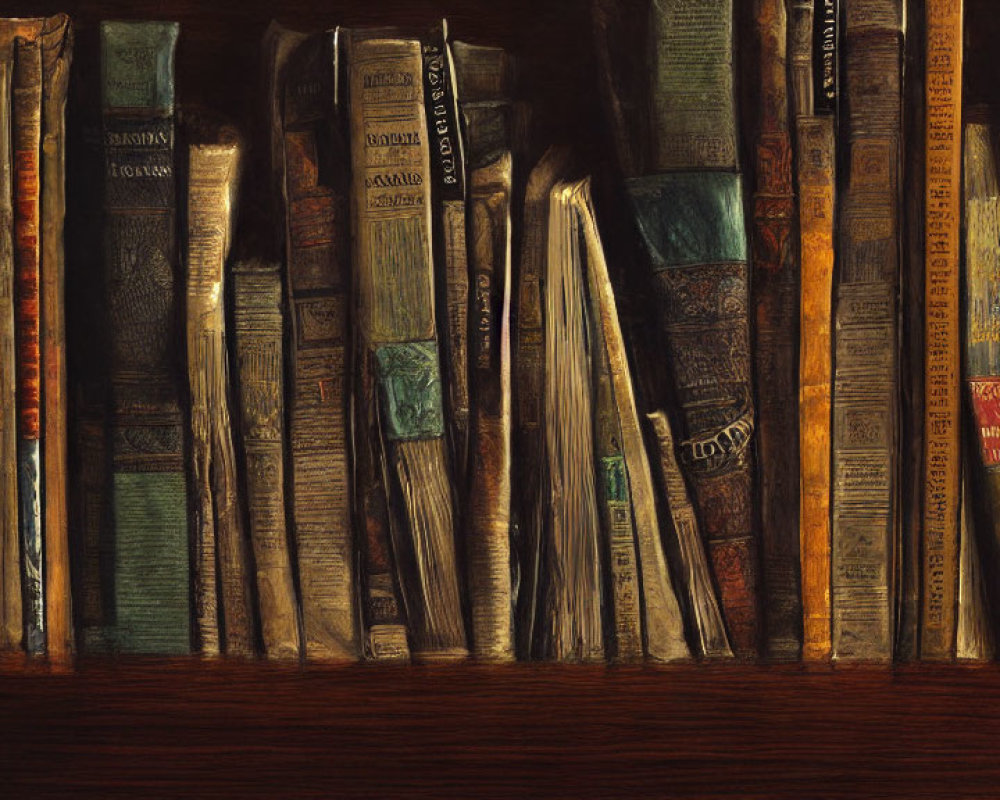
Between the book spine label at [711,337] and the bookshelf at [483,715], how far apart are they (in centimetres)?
7

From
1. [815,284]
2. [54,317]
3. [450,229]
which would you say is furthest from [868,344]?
[54,317]

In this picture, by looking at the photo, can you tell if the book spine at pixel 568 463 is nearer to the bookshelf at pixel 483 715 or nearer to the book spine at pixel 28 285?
the bookshelf at pixel 483 715

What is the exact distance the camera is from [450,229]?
0.76m

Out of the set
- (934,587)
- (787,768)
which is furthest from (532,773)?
(934,587)

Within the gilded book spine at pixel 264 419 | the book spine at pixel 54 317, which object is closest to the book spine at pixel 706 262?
the gilded book spine at pixel 264 419

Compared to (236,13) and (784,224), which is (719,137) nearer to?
(784,224)

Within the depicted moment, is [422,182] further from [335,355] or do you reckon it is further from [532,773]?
[532,773]

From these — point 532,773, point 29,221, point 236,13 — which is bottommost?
point 532,773

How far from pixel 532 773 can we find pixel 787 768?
0.57 ft

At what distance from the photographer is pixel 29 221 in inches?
30.0

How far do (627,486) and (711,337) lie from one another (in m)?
0.11

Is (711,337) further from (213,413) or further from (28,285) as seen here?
(28,285)

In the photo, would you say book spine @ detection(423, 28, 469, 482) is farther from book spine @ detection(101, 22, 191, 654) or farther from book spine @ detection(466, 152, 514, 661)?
book spine @ detection(101, 22, 191, 654)

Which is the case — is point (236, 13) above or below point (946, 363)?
above
